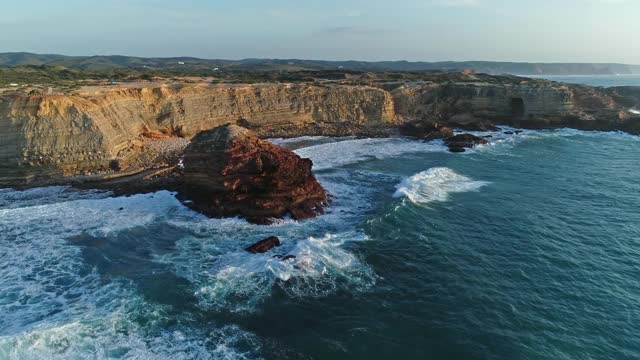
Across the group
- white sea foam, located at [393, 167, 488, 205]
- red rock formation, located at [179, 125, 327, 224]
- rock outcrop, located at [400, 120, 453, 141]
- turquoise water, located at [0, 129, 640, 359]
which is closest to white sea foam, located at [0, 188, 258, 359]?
turquoise water, located at [0, 129, 640, 359]

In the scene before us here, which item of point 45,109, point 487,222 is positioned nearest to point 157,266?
point 487,222

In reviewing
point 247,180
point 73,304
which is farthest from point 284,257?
point 73,304

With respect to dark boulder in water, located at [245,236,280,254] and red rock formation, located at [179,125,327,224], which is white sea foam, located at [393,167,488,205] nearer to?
red rock formation, located at [179,125,327,224]

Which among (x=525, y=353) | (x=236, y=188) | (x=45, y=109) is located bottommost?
(x=525, y=353)

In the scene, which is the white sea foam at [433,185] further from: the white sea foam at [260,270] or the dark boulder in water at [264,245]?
the dark boulder in water at [264,245]

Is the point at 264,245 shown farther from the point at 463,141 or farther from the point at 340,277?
the point at 463,141

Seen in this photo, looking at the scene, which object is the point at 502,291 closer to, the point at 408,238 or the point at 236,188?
the point at 408,238
